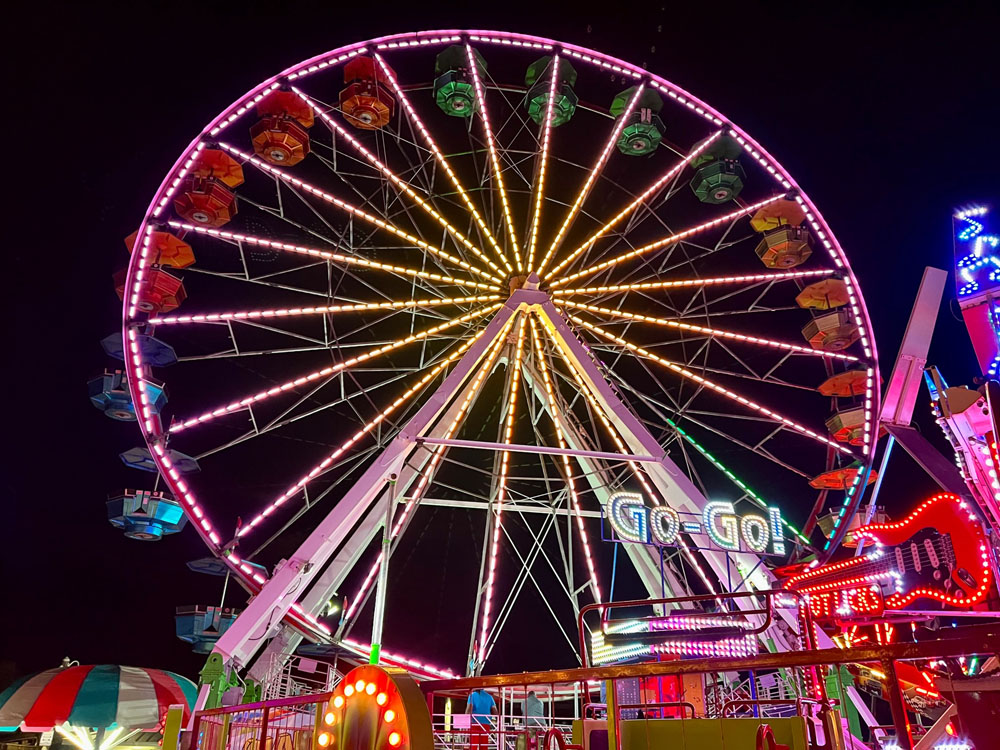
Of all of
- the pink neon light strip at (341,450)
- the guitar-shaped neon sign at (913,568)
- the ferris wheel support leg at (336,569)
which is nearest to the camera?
the guitar-shaped neon sign at (913,568)

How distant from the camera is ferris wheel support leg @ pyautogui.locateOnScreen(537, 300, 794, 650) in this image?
35.8 feet

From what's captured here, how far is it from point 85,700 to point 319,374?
23.0 feet

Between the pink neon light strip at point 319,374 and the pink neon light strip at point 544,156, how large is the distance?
1136 millimetres

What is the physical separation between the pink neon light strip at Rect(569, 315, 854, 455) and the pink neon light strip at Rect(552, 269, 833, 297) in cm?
56

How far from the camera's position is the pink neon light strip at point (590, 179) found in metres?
12.7

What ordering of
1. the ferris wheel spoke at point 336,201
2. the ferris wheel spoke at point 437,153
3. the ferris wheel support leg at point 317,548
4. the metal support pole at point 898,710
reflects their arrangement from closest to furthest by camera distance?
the metal support pole at point 898,710 < the ferris wheel support leg at point 317,548 < the ferris wheel spoke at point 336,201 < the ferris wheel spoke at point 437,153

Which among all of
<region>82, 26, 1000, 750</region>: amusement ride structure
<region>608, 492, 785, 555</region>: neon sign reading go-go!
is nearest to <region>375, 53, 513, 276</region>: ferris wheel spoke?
<region>82, 26, 1000, 750</region>: amusement ride structure

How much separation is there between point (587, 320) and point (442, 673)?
6.60 m

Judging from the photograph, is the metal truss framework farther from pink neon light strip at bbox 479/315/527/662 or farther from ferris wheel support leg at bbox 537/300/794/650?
pink neon light strip at bbox 479/315/527/662

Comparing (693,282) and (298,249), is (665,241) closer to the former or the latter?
(693,282)

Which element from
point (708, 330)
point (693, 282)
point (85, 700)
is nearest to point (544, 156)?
point (693, 282)

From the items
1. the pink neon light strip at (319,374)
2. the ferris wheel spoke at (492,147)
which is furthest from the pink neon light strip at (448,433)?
the ferris wheel spoke at (492,147)

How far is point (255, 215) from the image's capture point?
1452cm

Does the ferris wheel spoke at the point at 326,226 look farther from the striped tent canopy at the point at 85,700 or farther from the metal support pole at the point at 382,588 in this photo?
the striped tent canopy at the point at 85,700
